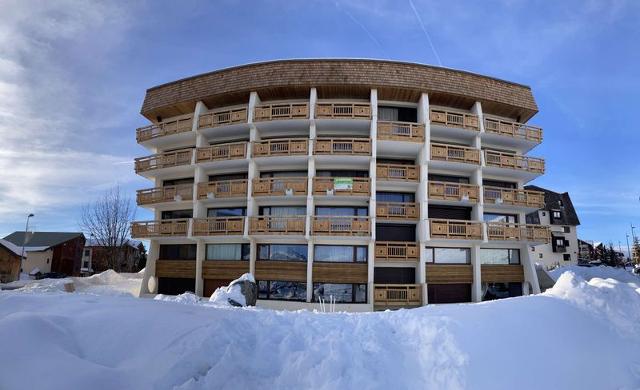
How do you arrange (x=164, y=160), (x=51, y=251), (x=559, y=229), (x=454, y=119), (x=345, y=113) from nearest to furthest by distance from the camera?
1. (x=345, y=113)
2. (x=454, y=119)
3. (x=164, y=160)
4. (x=559, y=229)
5. (x=51, y=251)

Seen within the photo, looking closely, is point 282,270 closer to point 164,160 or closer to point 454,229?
point 454,229

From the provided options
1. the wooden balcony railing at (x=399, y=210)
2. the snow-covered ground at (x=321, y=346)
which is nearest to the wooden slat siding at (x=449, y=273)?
the wooden balcony railing at (x=399, y=210)

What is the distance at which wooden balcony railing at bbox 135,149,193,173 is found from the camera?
81.7 ft

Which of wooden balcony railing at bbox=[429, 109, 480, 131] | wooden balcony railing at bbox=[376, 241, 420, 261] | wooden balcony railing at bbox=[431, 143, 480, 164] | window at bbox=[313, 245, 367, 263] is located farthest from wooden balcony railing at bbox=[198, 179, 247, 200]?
wooden balcony railing at bbox=[429, 109, 480, 131]

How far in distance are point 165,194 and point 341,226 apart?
42.7 ft

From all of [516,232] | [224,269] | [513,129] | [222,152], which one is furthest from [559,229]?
[222,152]

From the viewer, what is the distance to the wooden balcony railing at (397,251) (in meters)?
21.9

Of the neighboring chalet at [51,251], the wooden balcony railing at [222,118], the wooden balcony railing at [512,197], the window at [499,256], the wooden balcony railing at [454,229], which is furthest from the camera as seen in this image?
the neighboring chalet at [51,251]

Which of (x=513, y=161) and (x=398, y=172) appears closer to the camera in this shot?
(x=398, y=172)

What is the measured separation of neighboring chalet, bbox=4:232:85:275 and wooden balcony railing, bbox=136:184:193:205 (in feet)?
141

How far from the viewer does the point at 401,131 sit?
2278cm

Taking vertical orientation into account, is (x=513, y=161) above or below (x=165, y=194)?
above

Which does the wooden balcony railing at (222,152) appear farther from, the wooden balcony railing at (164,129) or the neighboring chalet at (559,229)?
the neighboring chalet at (559,229)

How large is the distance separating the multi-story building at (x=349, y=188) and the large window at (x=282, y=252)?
2.7 inches
